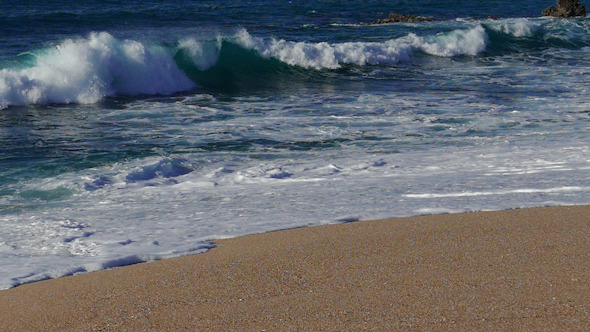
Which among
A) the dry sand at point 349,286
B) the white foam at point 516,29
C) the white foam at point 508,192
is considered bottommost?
the white foam at point 516,29

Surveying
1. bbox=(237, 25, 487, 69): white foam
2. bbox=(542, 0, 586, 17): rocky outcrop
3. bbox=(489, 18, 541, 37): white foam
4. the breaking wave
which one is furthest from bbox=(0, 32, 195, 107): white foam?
bbox=(542, 0, 586, 17): rocky outcrop

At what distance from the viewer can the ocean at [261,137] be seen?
5641mm

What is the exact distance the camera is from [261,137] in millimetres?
9172

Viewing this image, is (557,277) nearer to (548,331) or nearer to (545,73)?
(548,331)

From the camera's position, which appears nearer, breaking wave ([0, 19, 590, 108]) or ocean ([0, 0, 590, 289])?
ocean ([0, 0, 590, 289])

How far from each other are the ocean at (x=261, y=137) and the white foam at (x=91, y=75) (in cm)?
4

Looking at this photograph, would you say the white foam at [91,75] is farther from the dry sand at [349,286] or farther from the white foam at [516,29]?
the white foam at [516,29]

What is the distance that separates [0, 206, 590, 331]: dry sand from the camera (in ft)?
11.9

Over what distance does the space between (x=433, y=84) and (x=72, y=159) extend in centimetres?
790

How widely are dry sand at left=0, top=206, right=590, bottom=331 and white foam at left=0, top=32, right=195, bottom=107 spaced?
868 cm

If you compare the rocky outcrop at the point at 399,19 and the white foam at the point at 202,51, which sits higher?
A: the white foam at the point at 202,51

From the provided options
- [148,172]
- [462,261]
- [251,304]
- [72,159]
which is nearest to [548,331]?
[462,261]

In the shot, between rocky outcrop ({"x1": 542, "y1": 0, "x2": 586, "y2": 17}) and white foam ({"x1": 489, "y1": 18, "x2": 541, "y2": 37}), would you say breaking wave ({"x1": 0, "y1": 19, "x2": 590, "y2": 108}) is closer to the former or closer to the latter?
white foam ({"x1": 489, "y1": 18, "x2": 541, "y2": 37})

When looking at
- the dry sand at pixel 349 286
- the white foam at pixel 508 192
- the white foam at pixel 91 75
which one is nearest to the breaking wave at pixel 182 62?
the white foam at pixel 91 75
